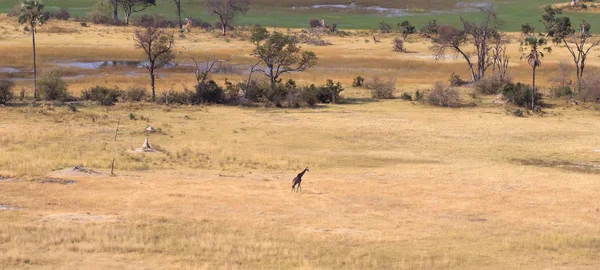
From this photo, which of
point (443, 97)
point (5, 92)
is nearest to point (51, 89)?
point (5, 92)

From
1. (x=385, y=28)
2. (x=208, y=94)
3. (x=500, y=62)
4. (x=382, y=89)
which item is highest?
(x=385, y=28)

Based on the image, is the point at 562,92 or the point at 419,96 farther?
the point at 562,92

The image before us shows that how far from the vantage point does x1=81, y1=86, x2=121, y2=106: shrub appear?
54.2m

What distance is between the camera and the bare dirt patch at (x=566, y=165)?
37719 millimetres

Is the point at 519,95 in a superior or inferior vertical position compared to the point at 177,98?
superior

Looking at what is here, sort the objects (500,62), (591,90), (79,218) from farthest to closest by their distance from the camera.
Result: (500,62) < (591,90) < (79,218)

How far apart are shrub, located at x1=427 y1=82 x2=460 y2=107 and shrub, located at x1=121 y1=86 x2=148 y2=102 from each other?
19.3 metres

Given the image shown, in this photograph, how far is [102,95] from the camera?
5462 cm

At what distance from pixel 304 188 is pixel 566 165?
45.5ft

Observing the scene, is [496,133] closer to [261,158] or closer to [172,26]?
[261,158]

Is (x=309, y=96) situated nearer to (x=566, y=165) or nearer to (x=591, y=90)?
(x=591, y=90)

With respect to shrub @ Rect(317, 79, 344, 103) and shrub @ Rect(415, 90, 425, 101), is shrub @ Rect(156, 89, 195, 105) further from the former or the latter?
shrub @ Rect(415, 90, 425, 101)

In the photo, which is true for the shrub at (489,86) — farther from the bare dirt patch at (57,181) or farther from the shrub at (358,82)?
the bare dirt patch at (57,181)

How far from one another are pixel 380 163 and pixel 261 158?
521 centimetres
